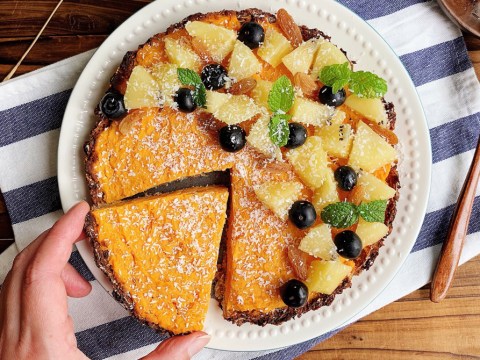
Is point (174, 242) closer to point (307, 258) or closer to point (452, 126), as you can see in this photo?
point (307, 258)

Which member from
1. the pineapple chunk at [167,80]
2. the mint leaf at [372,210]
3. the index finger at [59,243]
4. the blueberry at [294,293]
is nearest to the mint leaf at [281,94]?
the pineapple chunk at [167,80]

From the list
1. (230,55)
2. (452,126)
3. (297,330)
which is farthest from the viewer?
(452,126)

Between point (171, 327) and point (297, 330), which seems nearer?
point (171, 327)

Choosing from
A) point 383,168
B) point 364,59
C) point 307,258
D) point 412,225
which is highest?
point 364,59

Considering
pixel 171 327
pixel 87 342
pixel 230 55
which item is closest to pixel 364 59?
pixel 230 55

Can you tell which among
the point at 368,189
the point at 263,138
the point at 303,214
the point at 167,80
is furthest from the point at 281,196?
the point at 167,80

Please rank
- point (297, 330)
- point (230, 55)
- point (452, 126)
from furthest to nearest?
1. point (452, 126)
2. point (297, 330)
3. point (230, 55)

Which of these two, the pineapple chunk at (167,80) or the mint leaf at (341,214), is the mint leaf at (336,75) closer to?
the mint leaf at (341,214)
